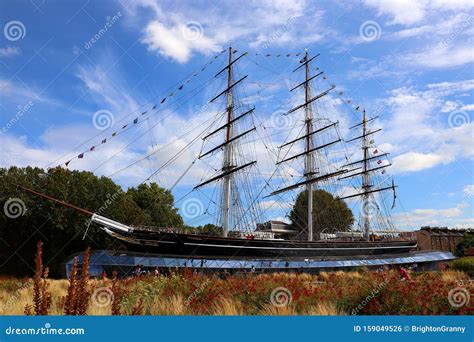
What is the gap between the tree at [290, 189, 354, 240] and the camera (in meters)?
59.4

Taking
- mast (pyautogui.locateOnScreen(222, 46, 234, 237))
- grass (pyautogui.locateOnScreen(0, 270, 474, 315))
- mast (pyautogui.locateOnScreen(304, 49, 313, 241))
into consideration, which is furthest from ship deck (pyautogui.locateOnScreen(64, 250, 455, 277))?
grass (pyautogui.locateOnScreen(0, 270, 474, 315))

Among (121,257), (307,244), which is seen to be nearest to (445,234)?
(307,244)

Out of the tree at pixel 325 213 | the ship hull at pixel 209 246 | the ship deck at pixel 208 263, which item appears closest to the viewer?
the ship deck at pixel 208 263

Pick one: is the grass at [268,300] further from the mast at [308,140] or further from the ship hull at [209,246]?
the mast at [308,140]

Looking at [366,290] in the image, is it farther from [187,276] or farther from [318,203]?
[318,203]

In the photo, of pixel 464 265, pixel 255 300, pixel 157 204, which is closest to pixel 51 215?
pixel 157 204

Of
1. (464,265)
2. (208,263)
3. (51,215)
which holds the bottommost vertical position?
(208,263)

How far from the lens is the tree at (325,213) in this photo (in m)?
59.4

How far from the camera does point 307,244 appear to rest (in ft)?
117

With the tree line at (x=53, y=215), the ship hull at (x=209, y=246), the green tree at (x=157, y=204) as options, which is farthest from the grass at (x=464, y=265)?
the green tree at (x=157, y=204)

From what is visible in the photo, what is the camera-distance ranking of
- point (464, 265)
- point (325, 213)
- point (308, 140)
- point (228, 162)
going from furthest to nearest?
point (325, 213) → point (308, 140) → point (228, 162) → point (464, 265)

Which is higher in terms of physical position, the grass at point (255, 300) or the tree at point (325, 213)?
the tree at point (325, 213)

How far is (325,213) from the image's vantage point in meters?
61.4

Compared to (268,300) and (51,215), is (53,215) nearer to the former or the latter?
(51,215)
